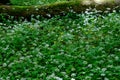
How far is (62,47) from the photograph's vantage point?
8.52 m

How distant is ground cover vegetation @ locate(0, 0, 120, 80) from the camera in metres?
7.26

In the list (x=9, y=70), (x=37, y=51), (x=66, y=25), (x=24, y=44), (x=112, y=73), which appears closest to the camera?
(x=112, y=73)

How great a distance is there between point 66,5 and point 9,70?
4.59 metres

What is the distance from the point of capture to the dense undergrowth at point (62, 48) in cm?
725

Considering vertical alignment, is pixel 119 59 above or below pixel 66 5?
below

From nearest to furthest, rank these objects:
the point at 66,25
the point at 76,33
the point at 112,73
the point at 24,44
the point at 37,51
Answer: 1. the point at 112,73
2. the point at 37,51
3. the point at 24,44
4. the point at 76,33
5. the point at 66,25

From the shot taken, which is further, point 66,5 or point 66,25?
point 66,5

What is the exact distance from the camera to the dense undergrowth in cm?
725

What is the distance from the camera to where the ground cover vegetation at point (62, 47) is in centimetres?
726

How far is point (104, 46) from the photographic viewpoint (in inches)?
334

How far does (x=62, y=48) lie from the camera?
8.48 m

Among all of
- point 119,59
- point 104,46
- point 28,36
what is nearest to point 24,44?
point 28,36

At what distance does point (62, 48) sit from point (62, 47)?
0.13 feet

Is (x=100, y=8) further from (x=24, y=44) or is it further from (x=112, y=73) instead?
(x=112, y=73)
